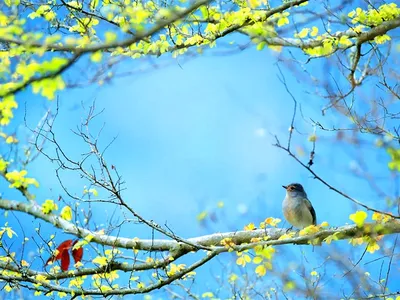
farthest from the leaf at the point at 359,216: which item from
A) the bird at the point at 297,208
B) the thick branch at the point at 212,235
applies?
the bird at the point at 297,208

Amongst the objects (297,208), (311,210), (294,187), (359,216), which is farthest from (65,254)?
(359,216)

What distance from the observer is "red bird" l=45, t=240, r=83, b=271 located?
5.93m

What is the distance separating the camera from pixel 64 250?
5.99m

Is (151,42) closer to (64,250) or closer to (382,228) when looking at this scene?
(64,250)

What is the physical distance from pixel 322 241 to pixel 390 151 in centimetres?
107

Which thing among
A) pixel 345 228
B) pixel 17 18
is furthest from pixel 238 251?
pixel 17 18

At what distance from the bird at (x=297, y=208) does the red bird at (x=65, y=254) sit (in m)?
2.42

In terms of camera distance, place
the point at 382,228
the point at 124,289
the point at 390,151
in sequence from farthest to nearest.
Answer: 1. the point at 124,289
2. the point at 382,228
3. the point at 390,151

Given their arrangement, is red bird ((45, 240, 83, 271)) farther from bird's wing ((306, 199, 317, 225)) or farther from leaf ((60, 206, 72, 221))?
bird's wing ((306, 199, 317, 225))

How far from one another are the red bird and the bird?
2424mm

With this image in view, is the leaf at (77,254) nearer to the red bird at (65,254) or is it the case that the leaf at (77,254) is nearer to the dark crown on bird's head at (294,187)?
the red bird at (65,254)

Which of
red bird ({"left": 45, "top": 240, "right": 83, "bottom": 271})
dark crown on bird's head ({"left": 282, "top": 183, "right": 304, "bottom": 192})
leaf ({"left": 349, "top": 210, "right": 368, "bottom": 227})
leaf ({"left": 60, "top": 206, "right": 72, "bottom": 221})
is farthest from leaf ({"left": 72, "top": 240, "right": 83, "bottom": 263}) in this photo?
leaf ({"left": 349, "top": 210, "right": 368, "bottom": 227})

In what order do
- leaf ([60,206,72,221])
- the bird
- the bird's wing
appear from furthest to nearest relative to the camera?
the bird's wing
the bird
leaf ([60,206,72,221])

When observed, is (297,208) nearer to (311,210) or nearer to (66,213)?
(311,210)
